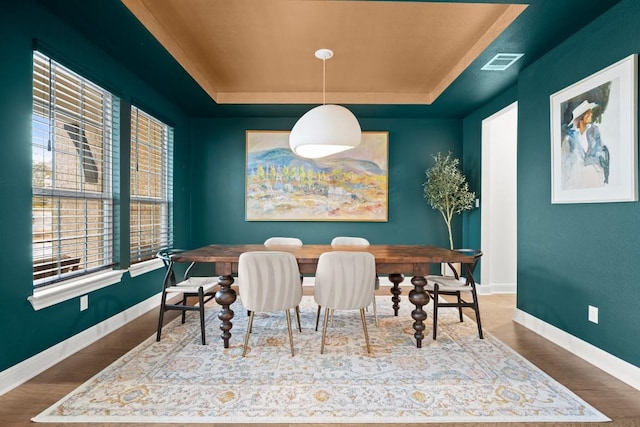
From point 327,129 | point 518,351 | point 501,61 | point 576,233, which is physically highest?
point 501,61

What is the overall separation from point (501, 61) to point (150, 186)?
4031mm

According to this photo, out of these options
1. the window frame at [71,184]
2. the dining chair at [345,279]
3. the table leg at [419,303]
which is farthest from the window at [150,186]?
the table leg at [419,303]

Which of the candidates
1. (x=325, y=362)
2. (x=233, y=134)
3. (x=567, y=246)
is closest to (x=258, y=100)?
(x=233, y=134)

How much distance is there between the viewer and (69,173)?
9.45 ft

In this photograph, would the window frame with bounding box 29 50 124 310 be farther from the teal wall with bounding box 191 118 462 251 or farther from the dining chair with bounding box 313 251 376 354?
the teal wall with bounding box 191 118 462 251

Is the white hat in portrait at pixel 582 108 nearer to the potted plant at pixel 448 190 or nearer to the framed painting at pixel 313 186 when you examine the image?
the potted plant at pixel 448 190

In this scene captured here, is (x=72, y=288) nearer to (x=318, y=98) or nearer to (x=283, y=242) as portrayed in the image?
(x=283, y=242)

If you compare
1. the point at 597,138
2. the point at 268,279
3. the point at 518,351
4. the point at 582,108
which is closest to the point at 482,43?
the point at 582,108

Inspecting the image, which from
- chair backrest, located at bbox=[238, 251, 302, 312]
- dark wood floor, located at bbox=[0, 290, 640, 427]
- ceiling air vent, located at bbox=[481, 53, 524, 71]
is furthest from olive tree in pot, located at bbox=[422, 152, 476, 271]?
chair backrest, located at bbox=[238, 251, 302, 312]

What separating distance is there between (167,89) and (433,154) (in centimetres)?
386

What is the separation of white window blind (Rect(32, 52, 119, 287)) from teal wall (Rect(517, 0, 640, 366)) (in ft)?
13.3

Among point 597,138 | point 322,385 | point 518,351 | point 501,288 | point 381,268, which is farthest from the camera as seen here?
point 501,288

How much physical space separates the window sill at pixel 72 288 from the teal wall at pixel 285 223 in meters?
2.16

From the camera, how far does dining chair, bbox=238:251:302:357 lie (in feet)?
8.86
